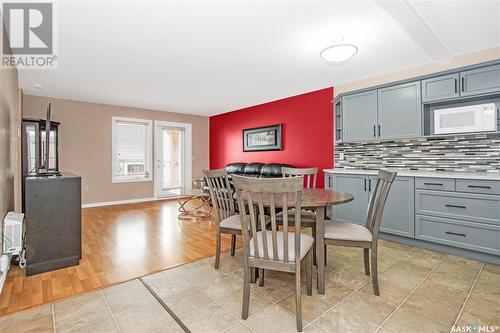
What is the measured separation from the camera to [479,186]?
2.64m

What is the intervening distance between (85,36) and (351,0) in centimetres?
261

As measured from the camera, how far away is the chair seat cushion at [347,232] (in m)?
2.02

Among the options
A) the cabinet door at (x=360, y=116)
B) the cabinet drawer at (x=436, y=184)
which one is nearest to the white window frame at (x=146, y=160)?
the cabinet door at (x=360, y=116)

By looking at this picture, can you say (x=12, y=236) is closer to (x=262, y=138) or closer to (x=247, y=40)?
(x=247, y=40)

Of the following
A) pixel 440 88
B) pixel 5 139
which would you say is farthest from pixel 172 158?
pixel 440 88

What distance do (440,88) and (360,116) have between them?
1.00 metres

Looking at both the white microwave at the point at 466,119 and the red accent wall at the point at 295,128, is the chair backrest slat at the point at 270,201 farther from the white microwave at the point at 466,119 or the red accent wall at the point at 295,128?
the red accent wall at the point at 295,128

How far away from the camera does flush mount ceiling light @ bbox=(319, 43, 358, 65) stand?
2535mm

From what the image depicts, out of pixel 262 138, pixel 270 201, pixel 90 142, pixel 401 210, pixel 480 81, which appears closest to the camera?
pixel 270 201

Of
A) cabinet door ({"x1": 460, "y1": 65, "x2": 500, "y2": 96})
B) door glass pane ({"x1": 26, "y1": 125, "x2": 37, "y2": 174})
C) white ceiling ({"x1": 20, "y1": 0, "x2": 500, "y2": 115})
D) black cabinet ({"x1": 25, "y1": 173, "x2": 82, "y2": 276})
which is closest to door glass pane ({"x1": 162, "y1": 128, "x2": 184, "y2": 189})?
white ceiling ({"x1": 20, "y1": 0, "x2": 500, "y2": 115})

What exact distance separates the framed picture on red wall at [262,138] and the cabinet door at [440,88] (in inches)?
107

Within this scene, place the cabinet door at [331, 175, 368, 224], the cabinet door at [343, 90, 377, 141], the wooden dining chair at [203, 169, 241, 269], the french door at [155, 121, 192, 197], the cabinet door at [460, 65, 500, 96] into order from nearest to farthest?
the wooden dining chair at [203, 169, 241, 269] < the cabinet door at [460, 65, 500, 96] < the cabinet door at [331, 175, 368, 224] < the cabinet door at [343, 90, 377, 141] < the french door at [155, 121, 192, 197]

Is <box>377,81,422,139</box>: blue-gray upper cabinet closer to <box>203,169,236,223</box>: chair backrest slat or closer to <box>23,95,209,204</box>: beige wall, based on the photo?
<box>203,169,236,223</box>: chair backrest slat

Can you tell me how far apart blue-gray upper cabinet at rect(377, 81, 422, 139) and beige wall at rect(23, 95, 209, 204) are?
5307 mm
